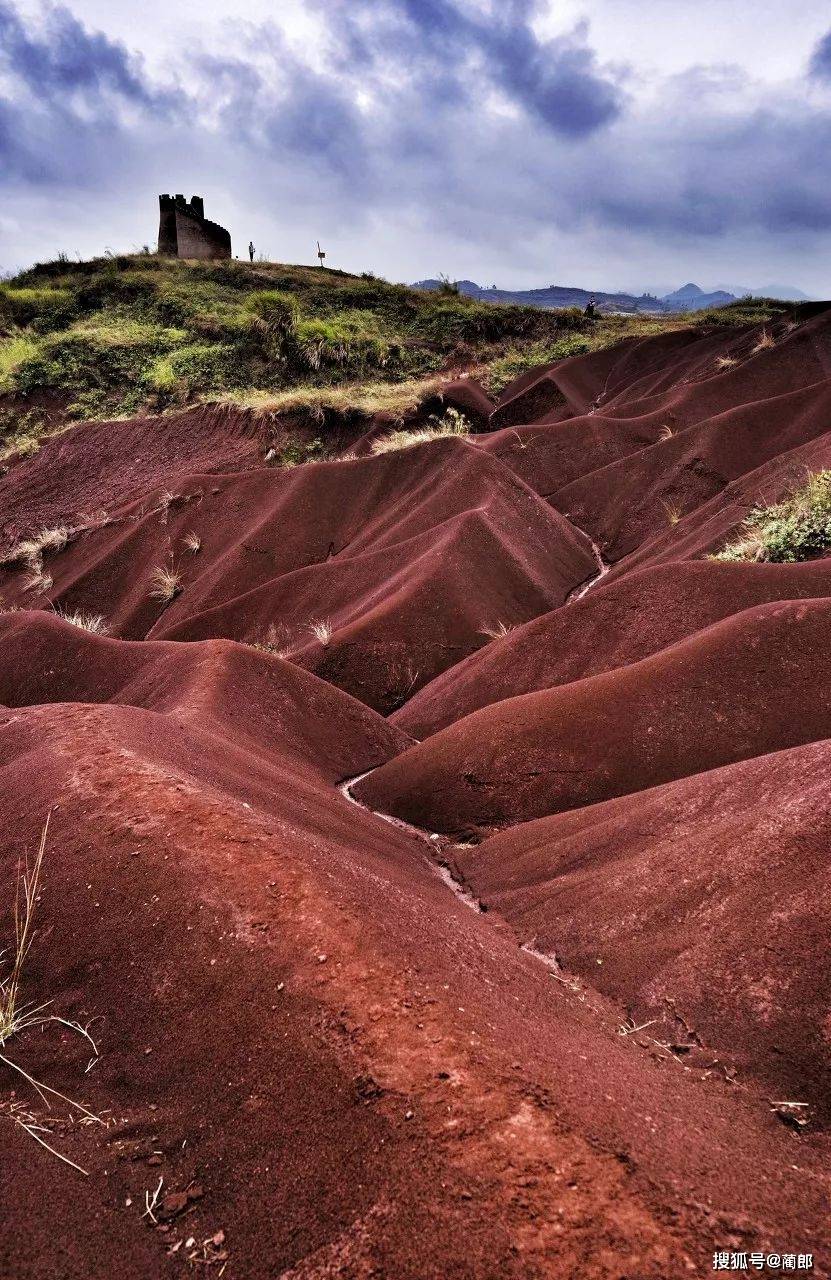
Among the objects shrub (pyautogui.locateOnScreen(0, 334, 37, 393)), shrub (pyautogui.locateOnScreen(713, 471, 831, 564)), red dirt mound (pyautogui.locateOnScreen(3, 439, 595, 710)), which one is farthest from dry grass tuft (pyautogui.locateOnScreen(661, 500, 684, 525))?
shrub (pyautogui.locateOnScreen(0, 334, 37, 393))

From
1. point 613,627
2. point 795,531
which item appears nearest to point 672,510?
point 795,531

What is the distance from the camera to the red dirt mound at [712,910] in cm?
254

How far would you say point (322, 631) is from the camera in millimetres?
9547

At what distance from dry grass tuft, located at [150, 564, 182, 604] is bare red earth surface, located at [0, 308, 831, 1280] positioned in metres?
4.91

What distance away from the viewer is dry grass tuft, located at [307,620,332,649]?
9.39 meters

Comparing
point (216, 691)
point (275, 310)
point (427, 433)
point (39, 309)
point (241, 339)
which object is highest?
point (39, 309)

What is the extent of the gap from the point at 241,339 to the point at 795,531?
2188 cm

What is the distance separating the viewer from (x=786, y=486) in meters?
9.30

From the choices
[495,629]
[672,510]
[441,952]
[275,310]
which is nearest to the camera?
[441,952]

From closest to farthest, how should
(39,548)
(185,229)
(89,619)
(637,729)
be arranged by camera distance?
(637,729) → (89,619) → (39,548) → (185,229)

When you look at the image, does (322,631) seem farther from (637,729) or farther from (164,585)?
(637,729)

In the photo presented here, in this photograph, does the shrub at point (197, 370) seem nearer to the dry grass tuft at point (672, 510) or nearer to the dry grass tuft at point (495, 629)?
the dry grass tuft at point (672, 510)

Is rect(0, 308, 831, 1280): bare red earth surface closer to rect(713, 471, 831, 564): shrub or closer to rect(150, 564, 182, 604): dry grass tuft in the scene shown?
rect(713, 471, 831, 564): shrub

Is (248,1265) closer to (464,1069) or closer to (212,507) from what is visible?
(464,1069)
